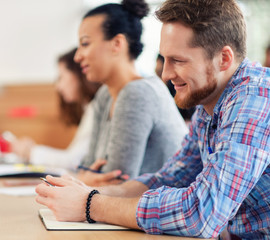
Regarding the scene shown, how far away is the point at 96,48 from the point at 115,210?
103cm

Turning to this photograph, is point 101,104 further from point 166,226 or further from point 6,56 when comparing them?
point 6,56

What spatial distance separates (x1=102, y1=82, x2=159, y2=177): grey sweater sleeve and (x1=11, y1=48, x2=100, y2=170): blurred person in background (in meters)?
0.88

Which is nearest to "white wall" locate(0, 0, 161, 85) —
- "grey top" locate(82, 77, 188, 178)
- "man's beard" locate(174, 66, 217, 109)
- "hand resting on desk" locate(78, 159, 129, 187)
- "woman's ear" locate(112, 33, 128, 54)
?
"woman's ear" locate(112, 33, 128, 54)

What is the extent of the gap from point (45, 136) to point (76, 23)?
1.09 meters

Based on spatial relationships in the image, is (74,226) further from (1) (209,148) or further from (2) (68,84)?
(2) (68,84)

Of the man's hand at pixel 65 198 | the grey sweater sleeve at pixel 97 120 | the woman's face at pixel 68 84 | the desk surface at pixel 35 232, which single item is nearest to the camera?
the desk surface at pixel 35 232

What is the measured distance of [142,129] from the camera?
1.70m

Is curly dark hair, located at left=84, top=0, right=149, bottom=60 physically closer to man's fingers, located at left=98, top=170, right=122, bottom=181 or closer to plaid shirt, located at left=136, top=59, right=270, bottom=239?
man's fingers, located at left=98, top=170, right=122, bottom=181

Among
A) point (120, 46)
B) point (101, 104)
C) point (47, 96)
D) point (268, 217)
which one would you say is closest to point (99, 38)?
point (120, 46)

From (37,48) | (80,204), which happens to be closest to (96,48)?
(80,204)

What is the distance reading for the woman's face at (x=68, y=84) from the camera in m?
3.06

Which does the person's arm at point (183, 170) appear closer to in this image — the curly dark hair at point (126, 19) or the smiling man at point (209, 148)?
the smiling man at point (209, 148)

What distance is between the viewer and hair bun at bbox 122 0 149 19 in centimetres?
197

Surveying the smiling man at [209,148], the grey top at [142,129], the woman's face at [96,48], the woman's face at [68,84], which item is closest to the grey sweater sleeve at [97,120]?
the woman's face at [96,48]
